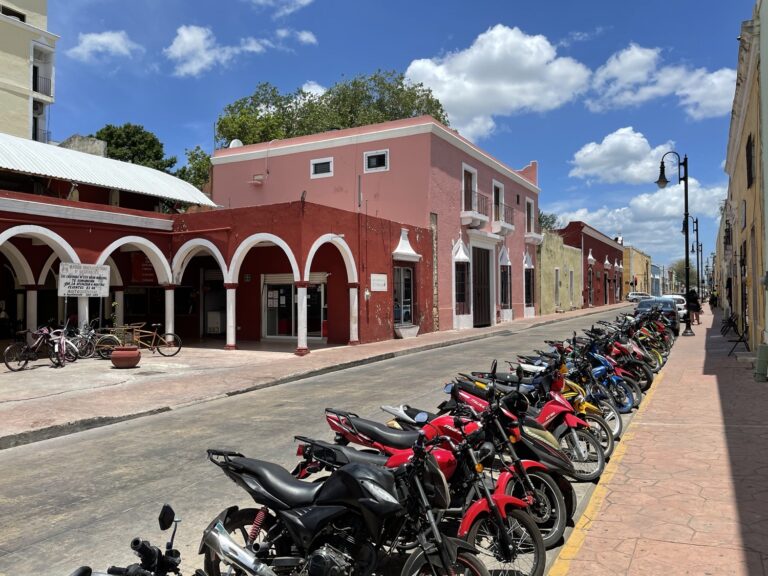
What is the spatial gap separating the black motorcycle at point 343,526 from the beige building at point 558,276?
33752 millimetres

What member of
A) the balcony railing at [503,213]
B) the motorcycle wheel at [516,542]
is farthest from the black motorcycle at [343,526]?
the balcony railing at [503,213]

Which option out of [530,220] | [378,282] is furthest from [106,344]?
[530,220]

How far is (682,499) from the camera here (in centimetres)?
472

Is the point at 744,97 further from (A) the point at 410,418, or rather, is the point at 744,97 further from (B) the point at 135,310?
(B) the point at 135,310

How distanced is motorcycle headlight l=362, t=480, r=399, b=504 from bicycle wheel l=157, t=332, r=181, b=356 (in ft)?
48.1

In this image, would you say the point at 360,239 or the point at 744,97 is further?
the point at 360,239

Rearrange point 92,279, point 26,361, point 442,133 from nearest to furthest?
point 26,361 < point 92,279 < point 442,133

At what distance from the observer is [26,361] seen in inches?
532

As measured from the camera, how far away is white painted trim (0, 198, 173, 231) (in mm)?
14249

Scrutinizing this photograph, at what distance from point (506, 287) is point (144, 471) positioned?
85.9 ft

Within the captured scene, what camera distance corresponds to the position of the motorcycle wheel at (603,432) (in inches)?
229

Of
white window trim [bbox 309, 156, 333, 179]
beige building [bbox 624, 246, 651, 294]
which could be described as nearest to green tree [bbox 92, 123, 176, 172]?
white window trim [bbox 309, 156, 333, 179]

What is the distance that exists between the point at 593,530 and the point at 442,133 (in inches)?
813

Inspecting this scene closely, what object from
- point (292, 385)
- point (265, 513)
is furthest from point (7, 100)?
point (265, 513)
